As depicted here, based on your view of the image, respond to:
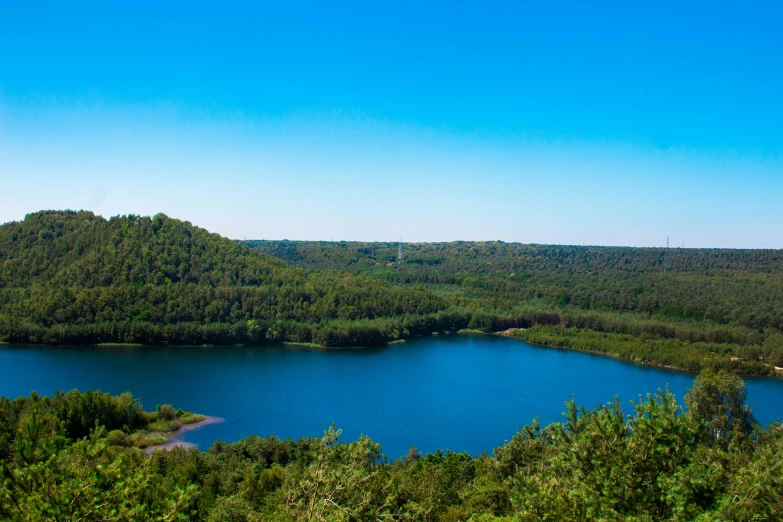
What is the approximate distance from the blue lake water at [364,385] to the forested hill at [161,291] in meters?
2.35

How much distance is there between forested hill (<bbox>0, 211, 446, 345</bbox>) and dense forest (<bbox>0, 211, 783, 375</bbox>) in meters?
0.11

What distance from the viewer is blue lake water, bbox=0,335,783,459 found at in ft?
87.0

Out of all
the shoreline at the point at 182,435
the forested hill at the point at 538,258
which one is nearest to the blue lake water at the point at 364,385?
the shoreline at the point at 182,435

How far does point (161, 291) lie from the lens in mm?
49156

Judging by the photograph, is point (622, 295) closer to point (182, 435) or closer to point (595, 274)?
point (595, 274)

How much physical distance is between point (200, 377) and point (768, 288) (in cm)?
5275

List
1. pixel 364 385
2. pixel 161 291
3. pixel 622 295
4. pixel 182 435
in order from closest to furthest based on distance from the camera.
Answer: pixel 182 435 < pixel 364 385 < pixel 161 291 < pixel 622 295

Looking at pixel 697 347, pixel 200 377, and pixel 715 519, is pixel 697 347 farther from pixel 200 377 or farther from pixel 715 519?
pixel 715 519

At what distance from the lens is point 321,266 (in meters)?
94.5

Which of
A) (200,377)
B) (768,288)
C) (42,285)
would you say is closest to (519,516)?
(200,377)

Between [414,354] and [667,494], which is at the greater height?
[667,494]

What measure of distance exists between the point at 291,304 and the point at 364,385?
1943cm

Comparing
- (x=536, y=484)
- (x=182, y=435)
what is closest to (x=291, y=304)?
(x=182, y=435)

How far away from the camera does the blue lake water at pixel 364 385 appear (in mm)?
26531
